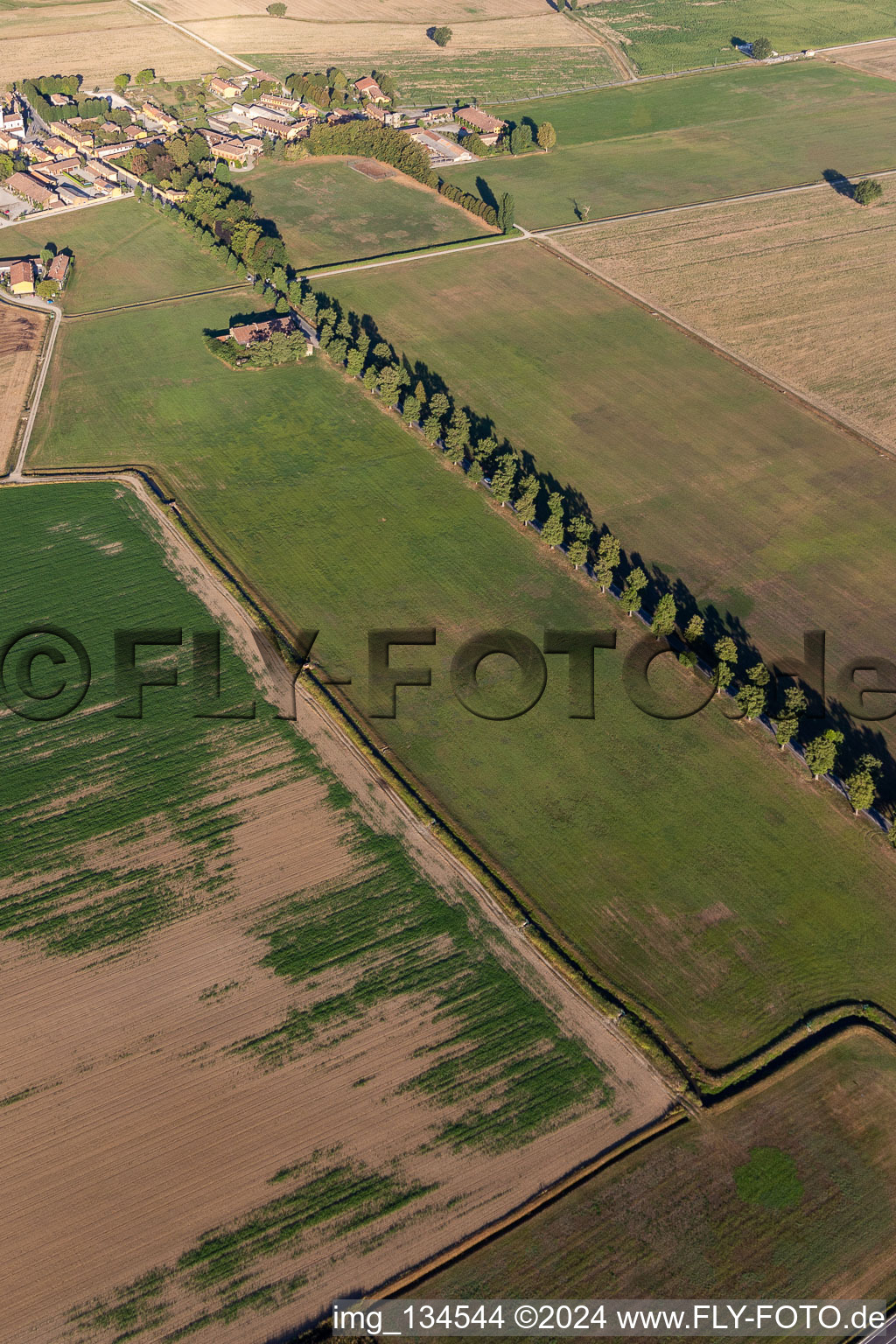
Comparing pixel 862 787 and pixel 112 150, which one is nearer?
pixel 862 787

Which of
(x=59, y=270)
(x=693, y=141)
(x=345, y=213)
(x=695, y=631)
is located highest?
(x=693, y=141)

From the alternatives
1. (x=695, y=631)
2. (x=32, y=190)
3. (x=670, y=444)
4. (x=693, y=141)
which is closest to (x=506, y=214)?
(x=693, y=141)

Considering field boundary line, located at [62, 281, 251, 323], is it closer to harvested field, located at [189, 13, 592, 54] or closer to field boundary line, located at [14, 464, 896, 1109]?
field boundary line, located at [14, 464, 896, 1109]

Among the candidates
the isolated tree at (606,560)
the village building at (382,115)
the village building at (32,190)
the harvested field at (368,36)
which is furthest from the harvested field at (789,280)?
the harvested field at (368,36)

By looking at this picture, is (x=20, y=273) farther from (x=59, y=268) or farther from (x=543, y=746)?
(x=543, y=746)

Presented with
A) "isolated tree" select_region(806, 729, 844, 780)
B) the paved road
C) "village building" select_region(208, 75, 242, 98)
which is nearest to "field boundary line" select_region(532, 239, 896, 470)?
"isolated tree" select_region(806, 729, 844, 780)

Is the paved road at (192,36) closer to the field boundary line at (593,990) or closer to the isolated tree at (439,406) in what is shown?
the isolated tree at (439,406)

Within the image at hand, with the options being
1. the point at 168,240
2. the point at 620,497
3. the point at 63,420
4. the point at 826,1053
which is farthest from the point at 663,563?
the point at 168,240
